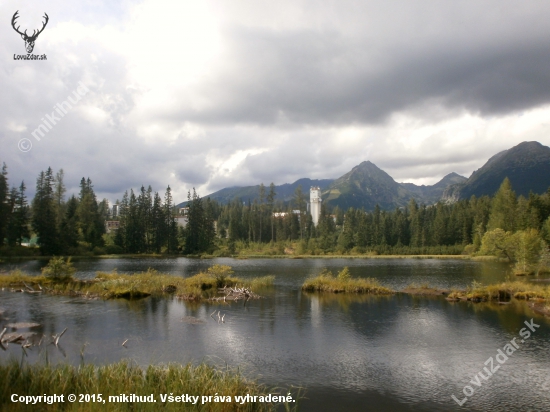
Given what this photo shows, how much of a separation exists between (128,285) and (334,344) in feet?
84.9

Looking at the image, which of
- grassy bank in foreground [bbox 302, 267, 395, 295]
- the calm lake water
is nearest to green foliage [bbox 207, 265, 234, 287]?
the calm lake water

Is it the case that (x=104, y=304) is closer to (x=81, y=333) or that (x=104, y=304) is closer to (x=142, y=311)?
(x=142, y=311)

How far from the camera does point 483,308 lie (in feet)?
117

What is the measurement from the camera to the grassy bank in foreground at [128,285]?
39500 mm

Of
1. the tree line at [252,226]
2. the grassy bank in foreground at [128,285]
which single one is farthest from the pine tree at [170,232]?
the grassy bank in foreground at [128,285]

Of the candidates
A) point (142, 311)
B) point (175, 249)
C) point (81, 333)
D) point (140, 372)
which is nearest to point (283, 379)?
point (140, 372)

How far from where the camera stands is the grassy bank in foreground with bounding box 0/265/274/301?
130ft

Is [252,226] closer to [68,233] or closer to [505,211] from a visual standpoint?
[68,233]

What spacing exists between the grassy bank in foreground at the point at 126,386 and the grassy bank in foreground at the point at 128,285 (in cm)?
2482

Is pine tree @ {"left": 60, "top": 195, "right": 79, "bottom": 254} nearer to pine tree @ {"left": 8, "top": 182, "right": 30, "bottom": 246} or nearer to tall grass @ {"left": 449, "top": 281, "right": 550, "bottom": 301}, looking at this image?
pine tree @ {"left": 8, "top": 182, "right": 30, "bottom": 246}

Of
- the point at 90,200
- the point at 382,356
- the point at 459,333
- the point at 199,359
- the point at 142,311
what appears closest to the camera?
the point at 199,359

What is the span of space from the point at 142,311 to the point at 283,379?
18.5 m

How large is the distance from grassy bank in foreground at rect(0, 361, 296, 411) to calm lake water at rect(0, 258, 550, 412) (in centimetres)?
368

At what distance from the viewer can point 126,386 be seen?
1321cm
